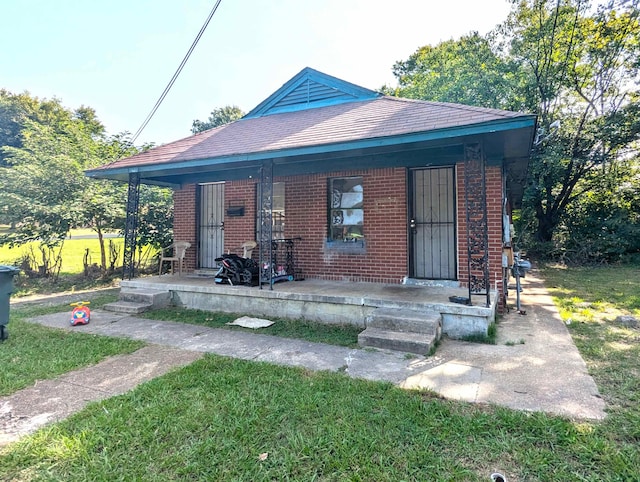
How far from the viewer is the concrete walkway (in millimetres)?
2828

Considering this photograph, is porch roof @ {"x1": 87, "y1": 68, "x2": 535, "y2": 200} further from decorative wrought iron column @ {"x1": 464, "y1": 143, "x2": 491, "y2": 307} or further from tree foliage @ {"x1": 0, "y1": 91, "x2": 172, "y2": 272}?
tree foliage @ {"x1": 0, "y1": 91, "x2": 172, "y2": 272}

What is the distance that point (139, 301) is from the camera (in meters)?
6.47

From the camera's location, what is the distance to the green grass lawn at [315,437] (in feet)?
6.64

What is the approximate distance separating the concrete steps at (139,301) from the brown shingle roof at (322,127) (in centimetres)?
246

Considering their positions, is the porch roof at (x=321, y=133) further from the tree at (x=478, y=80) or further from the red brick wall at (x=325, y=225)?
the tree at (x=478, y=80)

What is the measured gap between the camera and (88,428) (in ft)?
8.09

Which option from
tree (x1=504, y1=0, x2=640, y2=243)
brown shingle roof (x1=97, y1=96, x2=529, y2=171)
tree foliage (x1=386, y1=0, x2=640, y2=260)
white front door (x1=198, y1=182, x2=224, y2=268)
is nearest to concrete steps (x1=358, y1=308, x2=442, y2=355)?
brown shingle roof (x1=97, y1=96, x2=529, y2=171)

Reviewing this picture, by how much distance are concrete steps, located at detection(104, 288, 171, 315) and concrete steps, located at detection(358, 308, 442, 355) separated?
4061 mm

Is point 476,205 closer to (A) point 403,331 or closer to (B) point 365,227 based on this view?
(A) point 403,331

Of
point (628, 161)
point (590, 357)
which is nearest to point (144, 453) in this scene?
point (590, 357)

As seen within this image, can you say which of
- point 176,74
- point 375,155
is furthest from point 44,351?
point 176,74

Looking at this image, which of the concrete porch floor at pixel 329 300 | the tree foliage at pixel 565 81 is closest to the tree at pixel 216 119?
the tree foliage at pixel 565 81

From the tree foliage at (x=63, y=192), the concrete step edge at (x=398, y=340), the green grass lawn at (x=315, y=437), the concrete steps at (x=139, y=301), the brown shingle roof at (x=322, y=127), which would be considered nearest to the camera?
the green grass lawn at (x=315, y=437)

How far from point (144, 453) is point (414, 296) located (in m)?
3.97
